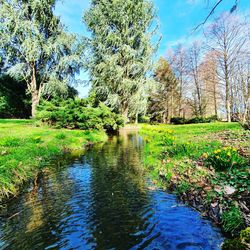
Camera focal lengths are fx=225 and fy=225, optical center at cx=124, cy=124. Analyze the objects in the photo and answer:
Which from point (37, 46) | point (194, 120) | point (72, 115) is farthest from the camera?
point (194, 120)

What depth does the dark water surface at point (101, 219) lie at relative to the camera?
300 cm

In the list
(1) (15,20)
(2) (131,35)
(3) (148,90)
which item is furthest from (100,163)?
(2) (131,35)

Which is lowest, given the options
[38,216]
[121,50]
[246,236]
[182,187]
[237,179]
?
[38,216]

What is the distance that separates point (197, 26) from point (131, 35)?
22.5 m

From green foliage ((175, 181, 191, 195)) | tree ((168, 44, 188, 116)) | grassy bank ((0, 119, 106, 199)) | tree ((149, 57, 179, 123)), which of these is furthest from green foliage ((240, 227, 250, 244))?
tree ((149, 57, 179, 123))

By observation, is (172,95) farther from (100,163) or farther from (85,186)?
(85,186)

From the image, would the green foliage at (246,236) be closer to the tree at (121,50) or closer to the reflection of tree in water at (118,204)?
the reflection of tree in water at (118,204)

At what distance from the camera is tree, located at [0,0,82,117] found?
68.9 ft

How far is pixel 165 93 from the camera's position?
3794 centimetres

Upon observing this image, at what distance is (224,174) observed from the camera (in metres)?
4.24

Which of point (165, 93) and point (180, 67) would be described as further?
point (165, 93)

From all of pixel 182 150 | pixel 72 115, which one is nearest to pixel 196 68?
pixel 72 115

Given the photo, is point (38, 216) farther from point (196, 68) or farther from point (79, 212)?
point (196, 68)

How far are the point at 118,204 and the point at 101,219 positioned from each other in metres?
0.68
